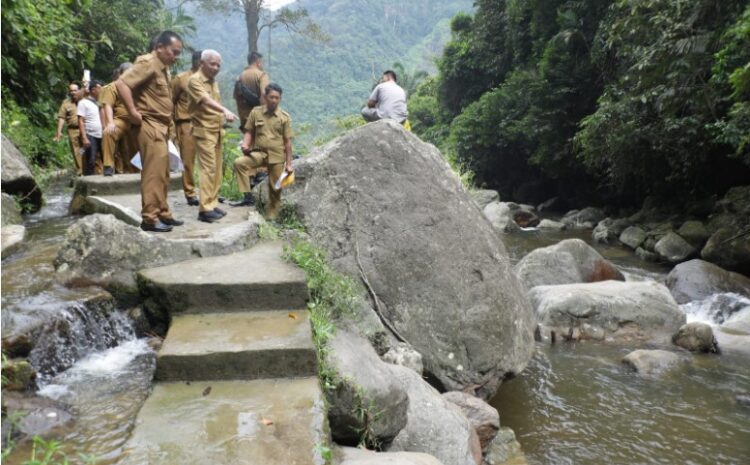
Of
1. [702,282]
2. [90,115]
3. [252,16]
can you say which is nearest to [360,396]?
[90,115]

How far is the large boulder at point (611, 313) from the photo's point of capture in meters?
8.04

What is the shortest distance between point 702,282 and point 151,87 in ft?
30.7

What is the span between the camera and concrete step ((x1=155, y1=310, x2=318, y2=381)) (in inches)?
131

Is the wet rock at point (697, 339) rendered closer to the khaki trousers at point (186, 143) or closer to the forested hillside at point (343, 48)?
the khaki trousers at point (186, 143)

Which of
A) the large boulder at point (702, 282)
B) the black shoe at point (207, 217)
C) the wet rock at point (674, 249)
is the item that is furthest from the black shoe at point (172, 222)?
the wet rock at point (674, 249)

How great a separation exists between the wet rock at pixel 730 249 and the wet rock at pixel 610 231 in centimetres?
409

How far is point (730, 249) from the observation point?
1130 centimetres

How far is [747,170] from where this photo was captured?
14.2 m

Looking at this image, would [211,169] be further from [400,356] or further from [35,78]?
[35,78]

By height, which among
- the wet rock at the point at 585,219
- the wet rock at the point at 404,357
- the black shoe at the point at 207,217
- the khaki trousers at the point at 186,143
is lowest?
the wet rock at the point at 585,219

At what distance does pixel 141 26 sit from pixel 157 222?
18.0m

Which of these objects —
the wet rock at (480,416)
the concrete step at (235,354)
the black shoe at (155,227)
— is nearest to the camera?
the concrete step at (235,354)

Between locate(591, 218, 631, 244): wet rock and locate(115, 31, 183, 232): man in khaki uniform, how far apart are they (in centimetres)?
1355

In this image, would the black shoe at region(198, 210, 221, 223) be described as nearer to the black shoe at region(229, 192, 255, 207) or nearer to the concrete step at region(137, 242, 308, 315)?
the black shoe at region(229, 192, 255, 207)
